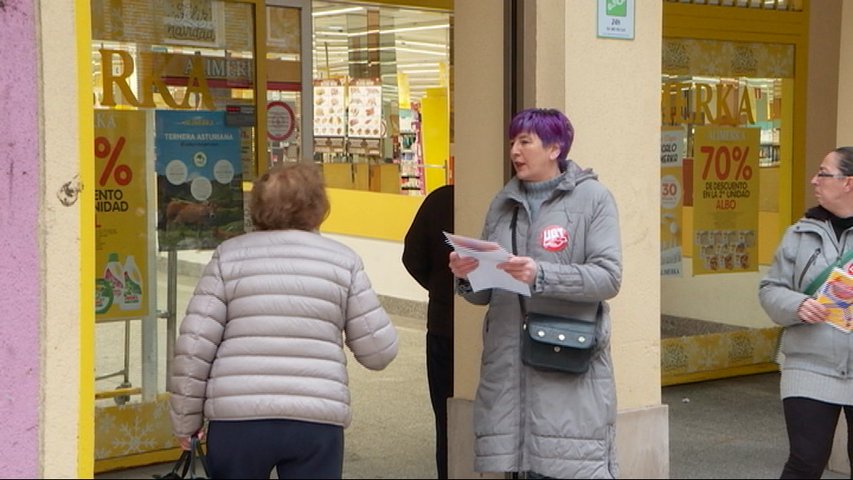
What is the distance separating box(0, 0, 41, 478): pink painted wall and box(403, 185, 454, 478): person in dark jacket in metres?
2.05

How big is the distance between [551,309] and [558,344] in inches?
6.9

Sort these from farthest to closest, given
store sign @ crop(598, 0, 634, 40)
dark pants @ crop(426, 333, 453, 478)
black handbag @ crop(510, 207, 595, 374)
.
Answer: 1. dark pants @ crop(426, 333, 453, 478)
2. store sign @ crop(598, 0, 634, 40)
3. black handbag @ crop(510, 207, 595, 374)

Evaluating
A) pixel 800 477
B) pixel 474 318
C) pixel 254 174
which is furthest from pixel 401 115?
pixel 800 477

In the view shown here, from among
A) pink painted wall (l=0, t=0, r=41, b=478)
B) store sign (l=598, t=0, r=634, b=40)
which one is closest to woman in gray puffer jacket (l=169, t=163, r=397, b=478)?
pink painted wall (l=0, t=0, r=41, b=478)

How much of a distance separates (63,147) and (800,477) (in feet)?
10.0

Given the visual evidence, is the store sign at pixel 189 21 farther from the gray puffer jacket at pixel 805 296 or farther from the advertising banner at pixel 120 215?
the gray puffer jacket at pixel 805 296

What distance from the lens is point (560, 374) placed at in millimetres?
4551

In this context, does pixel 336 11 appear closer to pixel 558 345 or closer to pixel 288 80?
pixel 288 80

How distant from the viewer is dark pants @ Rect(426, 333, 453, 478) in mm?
6219

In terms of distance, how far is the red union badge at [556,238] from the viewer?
180 inches

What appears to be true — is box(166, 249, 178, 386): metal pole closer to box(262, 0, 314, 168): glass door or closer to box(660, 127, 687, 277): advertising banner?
box(262, 0, 314, 168): glass door

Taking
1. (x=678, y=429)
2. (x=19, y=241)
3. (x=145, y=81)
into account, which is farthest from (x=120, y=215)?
(x=678, y=429)

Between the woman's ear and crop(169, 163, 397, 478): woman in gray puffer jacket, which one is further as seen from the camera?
the woman's ear

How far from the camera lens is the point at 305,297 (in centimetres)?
405
